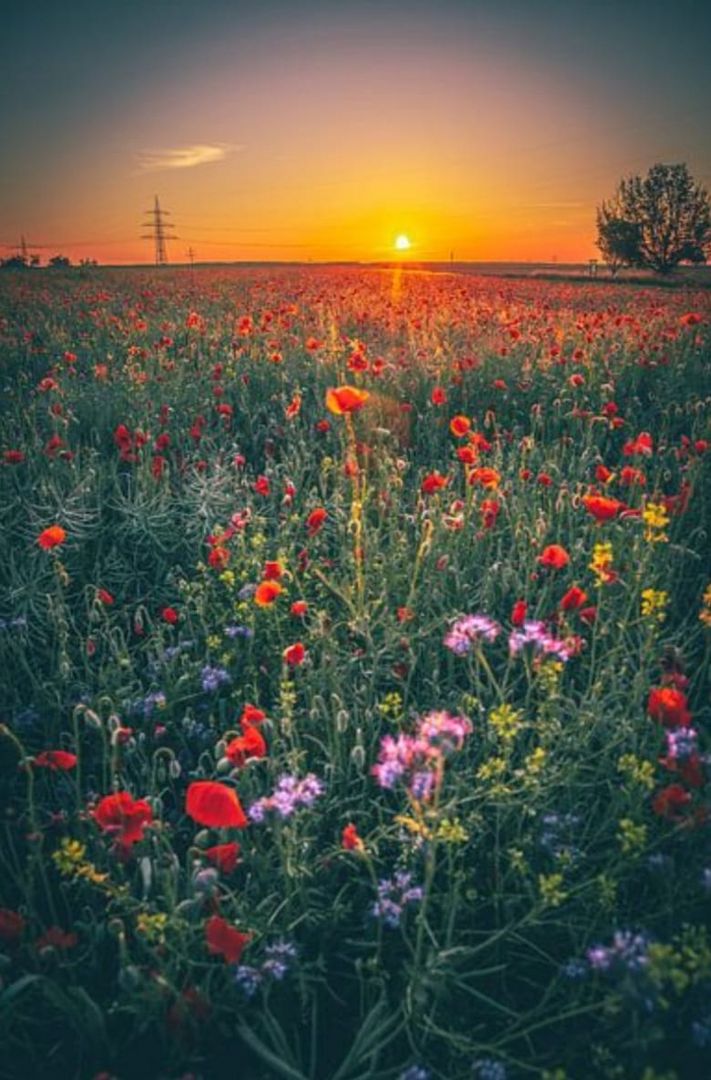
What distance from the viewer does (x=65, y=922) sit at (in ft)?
6.02

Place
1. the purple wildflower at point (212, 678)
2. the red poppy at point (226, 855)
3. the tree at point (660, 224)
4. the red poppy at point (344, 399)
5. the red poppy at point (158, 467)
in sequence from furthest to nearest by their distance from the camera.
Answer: the tree at point (660, 224) → the red poppy at point (158, 467) → the purple wildflower at point (212, 678) → the red poppy at point (344, 399) → the red poppy at point (226, 855)

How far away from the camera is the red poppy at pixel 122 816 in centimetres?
140

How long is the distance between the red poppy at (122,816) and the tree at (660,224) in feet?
156

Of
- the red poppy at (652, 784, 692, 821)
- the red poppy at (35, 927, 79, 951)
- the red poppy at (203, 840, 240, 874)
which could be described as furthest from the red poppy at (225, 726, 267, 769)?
the red poppy at (652, 784, 692, 821)

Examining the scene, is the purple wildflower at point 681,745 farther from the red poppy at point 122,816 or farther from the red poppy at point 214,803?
the red poppy at point 122,816

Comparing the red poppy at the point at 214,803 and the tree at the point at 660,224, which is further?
the tree at the point at 660,224

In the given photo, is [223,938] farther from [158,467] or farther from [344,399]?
[158,467]

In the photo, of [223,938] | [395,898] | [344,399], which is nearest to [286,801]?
[223,938]

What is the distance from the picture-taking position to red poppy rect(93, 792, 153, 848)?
1398mm

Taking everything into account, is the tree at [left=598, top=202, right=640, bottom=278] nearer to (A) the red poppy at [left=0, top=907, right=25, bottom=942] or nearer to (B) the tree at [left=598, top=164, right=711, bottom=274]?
(B) the tree at [left=598, top=164, right=711, bottom=274]

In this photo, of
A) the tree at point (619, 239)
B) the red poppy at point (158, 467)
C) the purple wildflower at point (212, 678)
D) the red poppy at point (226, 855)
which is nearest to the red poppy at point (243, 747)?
the red poppy at point (226, 855)

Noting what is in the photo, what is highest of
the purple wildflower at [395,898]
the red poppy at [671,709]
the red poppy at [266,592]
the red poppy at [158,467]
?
the red poppy at [158,467]

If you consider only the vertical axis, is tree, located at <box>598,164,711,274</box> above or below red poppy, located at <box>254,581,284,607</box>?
above

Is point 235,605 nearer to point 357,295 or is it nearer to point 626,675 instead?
point 626,675
